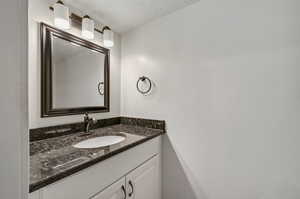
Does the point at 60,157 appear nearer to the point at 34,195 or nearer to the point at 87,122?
the point at 34,195

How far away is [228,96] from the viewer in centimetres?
119

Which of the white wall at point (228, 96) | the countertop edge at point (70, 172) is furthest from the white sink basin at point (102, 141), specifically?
the white wall at point (228, 96)

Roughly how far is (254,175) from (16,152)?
4.65 ft

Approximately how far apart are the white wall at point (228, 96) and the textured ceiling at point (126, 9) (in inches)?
3.4

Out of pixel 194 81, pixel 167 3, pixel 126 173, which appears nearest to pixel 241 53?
pixel 194 81

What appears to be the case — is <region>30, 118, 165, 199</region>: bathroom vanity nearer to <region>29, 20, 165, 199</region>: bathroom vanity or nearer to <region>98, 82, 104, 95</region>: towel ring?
<region>29, 20, 165, 199</region>: bathroom vanity

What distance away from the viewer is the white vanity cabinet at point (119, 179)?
0.70 meters

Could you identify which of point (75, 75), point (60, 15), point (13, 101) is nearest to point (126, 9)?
point (60, 15)

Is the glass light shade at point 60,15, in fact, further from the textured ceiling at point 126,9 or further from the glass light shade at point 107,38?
the glass light shade at point 107,38

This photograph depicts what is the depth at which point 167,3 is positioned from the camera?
4.37 feet

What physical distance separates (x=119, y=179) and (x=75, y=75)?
972mm

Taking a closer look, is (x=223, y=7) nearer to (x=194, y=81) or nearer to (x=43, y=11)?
(x=194, y=81)

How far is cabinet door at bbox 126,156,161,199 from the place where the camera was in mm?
1097

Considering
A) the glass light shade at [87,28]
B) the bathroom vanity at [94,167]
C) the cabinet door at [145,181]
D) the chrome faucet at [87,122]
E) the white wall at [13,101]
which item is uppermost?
the glass light shade at [87,28]
